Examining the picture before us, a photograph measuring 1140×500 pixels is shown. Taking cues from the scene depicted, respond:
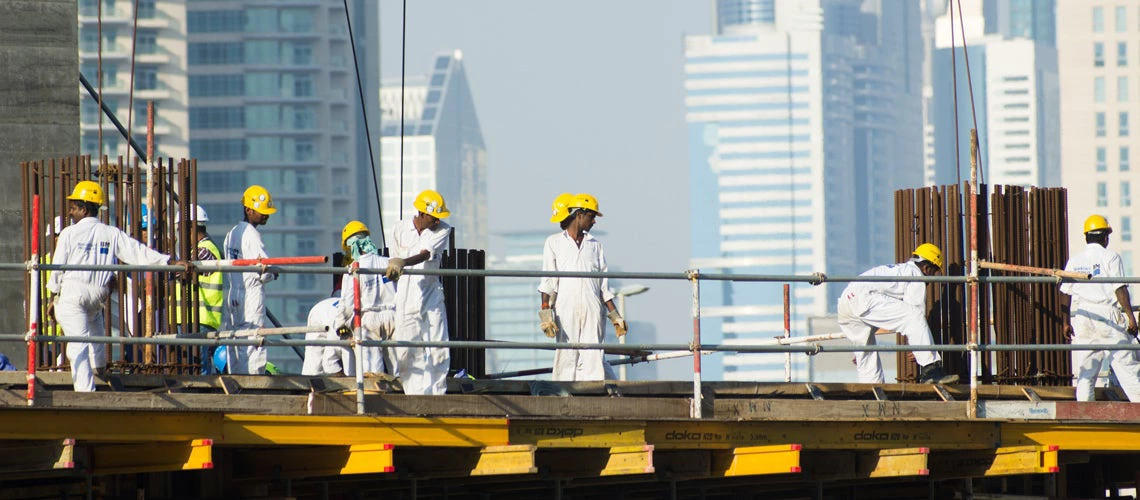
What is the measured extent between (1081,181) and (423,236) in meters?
172

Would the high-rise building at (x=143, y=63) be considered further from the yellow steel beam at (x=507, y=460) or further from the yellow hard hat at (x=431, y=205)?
the yellow steel beam at (x=507, y=460)

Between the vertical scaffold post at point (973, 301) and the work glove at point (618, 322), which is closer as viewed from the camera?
the vertical scaffold post at point (973, 301)

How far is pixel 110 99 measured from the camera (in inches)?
5374

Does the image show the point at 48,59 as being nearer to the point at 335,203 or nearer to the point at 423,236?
the point at 423,236

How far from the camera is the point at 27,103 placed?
749 inches

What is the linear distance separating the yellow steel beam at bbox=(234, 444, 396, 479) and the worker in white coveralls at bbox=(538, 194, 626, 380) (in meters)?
2.68

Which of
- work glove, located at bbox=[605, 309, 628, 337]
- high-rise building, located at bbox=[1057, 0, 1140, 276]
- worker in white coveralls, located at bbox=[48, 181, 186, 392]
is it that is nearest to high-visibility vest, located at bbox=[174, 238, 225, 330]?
worker in white coveralls, located at bbox=[48, 181, 186, 392]

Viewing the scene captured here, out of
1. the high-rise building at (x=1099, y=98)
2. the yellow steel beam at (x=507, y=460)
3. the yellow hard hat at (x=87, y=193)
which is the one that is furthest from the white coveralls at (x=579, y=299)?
the high-rise building at (x=1099, y=98)

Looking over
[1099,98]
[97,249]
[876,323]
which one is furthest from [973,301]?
[1099,98]

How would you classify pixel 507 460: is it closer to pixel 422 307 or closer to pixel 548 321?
pixel 422 307

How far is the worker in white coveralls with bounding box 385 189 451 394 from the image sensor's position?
14.2 m

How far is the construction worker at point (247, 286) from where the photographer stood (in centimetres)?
1625

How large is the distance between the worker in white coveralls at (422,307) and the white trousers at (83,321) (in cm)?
230

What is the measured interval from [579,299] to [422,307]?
205 centimetres
